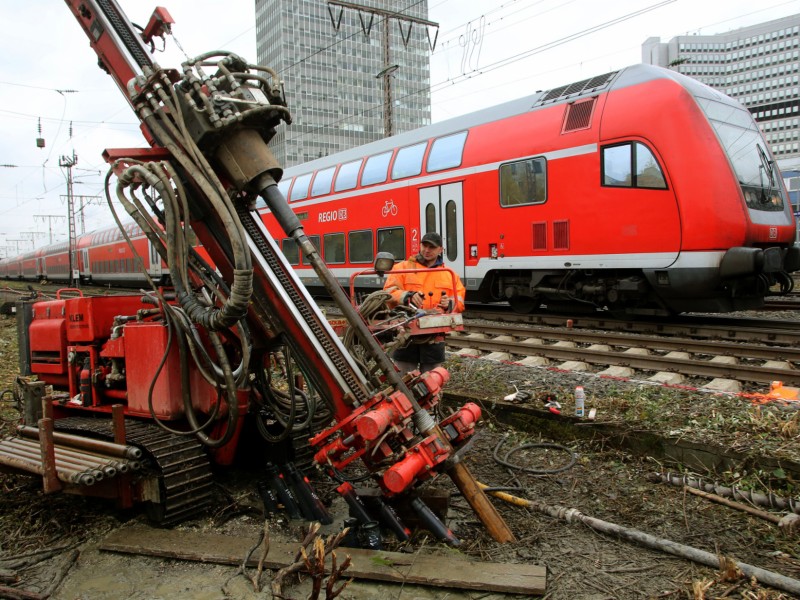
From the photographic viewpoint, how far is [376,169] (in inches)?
542

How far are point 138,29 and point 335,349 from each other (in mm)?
2609

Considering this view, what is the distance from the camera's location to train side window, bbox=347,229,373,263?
1406cm

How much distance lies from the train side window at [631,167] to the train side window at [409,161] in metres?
4.41

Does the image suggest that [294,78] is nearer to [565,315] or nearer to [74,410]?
[565,315]

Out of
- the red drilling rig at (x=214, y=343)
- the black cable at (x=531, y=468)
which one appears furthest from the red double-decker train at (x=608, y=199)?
the red drilling rig at (x=214, y=343)

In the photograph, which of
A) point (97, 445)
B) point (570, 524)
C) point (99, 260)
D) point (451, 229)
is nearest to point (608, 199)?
point (451, 229)

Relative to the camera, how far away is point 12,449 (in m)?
4.05

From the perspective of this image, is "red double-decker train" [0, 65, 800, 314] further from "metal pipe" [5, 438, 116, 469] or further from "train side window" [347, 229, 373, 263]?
"metal pipe" [5, 438, 116, 469]

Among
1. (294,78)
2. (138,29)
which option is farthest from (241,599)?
(294,78)

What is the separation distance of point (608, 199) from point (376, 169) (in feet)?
19.9

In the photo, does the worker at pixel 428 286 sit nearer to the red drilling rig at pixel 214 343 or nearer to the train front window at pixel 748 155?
the red drilling rig at pixel 214 343

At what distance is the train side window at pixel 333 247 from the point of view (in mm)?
14945

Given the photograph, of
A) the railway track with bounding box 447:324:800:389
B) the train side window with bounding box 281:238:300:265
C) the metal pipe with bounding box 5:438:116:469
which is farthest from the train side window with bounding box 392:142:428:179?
the metal pipe with bounding box 5:438:116:469

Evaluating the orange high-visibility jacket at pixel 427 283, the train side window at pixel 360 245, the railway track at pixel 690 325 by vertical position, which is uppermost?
the train side window at pixel 360 245
